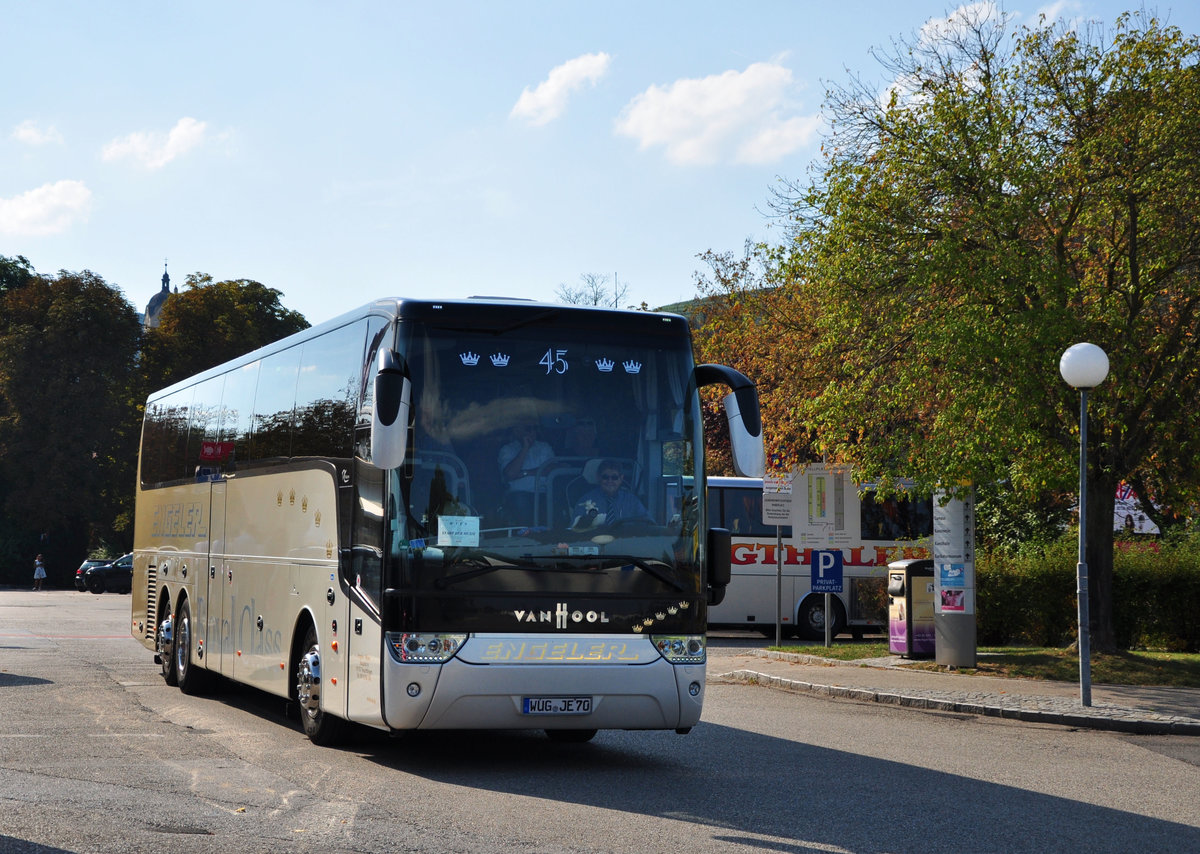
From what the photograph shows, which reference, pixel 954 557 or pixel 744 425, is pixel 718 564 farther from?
pixel 954 557

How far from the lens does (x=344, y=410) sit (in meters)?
11.0

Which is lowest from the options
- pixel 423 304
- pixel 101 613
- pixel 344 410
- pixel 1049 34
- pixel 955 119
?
pixel 101 613

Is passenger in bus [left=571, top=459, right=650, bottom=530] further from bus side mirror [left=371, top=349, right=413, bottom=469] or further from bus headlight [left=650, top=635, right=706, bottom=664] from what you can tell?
bus side mirror [left=371, top=349, right=413, bottom=469]

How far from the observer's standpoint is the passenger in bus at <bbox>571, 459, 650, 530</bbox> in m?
9.77

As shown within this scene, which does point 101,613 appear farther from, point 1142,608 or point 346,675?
point 346,675

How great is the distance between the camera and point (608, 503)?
32.2ft

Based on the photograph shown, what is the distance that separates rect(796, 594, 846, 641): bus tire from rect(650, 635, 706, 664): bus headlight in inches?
686

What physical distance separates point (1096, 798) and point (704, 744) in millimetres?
3459

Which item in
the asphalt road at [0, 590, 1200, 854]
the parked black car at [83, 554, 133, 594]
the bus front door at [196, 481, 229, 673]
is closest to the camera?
the asphalt road at [0, 590, 1200, 854]

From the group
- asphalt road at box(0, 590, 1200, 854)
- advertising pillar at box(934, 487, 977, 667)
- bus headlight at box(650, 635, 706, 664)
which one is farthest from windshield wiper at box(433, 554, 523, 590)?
advertising pillar at box(934, 487, 977, 667)

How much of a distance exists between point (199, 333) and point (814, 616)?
46.5m

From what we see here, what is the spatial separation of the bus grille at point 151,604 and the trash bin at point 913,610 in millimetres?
10506

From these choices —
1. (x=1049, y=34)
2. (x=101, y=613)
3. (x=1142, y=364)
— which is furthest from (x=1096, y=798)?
(x=101, y=613)

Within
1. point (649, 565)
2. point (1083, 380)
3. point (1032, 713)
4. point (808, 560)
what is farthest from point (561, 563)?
point (808, 560)
